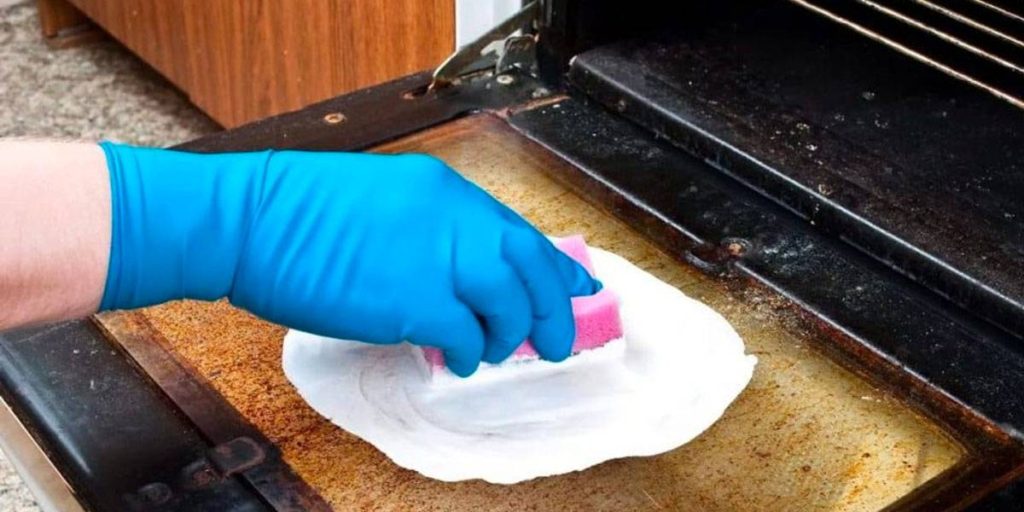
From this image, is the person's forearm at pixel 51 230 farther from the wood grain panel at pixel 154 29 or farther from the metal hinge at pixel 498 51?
the wood grain panel at pixel 154 29

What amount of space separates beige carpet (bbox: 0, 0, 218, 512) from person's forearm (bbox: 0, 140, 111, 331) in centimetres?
144

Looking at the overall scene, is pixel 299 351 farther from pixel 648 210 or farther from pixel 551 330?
pixel 648 210

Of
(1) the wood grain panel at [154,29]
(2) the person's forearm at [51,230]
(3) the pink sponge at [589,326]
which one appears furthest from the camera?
(1) the wood grain panel at [154,29]

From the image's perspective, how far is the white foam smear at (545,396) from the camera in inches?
30.6

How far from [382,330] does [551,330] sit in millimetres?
112

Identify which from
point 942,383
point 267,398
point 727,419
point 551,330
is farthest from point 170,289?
point 942,383

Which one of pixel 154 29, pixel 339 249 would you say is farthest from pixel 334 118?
pixel 154 29

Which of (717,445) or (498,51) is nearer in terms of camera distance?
(717,445)

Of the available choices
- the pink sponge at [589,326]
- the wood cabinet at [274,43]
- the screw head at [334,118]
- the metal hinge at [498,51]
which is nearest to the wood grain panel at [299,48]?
the wood cabinet at [274,43]

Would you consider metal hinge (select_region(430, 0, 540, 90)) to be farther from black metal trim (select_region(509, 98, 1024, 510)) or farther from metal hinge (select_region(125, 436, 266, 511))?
metal hinge (select_region(125, 436, 266, 511))

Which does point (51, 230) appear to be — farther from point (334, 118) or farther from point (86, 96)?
point (86, 96)

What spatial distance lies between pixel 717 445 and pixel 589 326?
0.12m

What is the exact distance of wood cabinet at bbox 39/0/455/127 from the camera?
1441 millimetres

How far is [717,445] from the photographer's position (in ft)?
2.58
